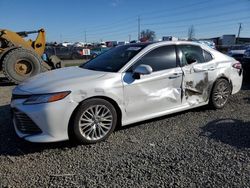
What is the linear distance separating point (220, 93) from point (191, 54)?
3.59 feet

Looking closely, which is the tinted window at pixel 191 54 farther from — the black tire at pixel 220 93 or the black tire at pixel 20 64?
the black tire at pixel 20 64

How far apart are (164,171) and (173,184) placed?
0.96 feet

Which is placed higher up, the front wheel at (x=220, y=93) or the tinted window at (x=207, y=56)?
the tinted window at (x=207, y=56)

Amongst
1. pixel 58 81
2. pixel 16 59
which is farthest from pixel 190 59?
pixel 16 59

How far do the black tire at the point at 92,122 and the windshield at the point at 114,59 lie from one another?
2.21 feet

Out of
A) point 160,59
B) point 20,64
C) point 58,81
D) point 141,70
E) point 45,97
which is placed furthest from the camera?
point 20,64

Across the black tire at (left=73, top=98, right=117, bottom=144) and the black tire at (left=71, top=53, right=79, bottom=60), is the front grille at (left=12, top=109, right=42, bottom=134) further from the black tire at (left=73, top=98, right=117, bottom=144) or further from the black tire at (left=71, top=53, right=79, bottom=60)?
the black tire at (left=71, top=53, right=79, bottom=60)

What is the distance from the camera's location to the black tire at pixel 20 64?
9727 millimetres

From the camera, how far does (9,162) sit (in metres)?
3.71

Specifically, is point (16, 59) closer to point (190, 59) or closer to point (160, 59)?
point (160, 59)

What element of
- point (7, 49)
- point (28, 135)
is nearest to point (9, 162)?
point (28, 135)

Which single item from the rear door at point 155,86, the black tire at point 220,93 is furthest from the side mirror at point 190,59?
the black tire at point 220,93

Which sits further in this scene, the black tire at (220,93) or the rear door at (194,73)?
the black tire at (220,93)

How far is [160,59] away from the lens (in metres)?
4.99
